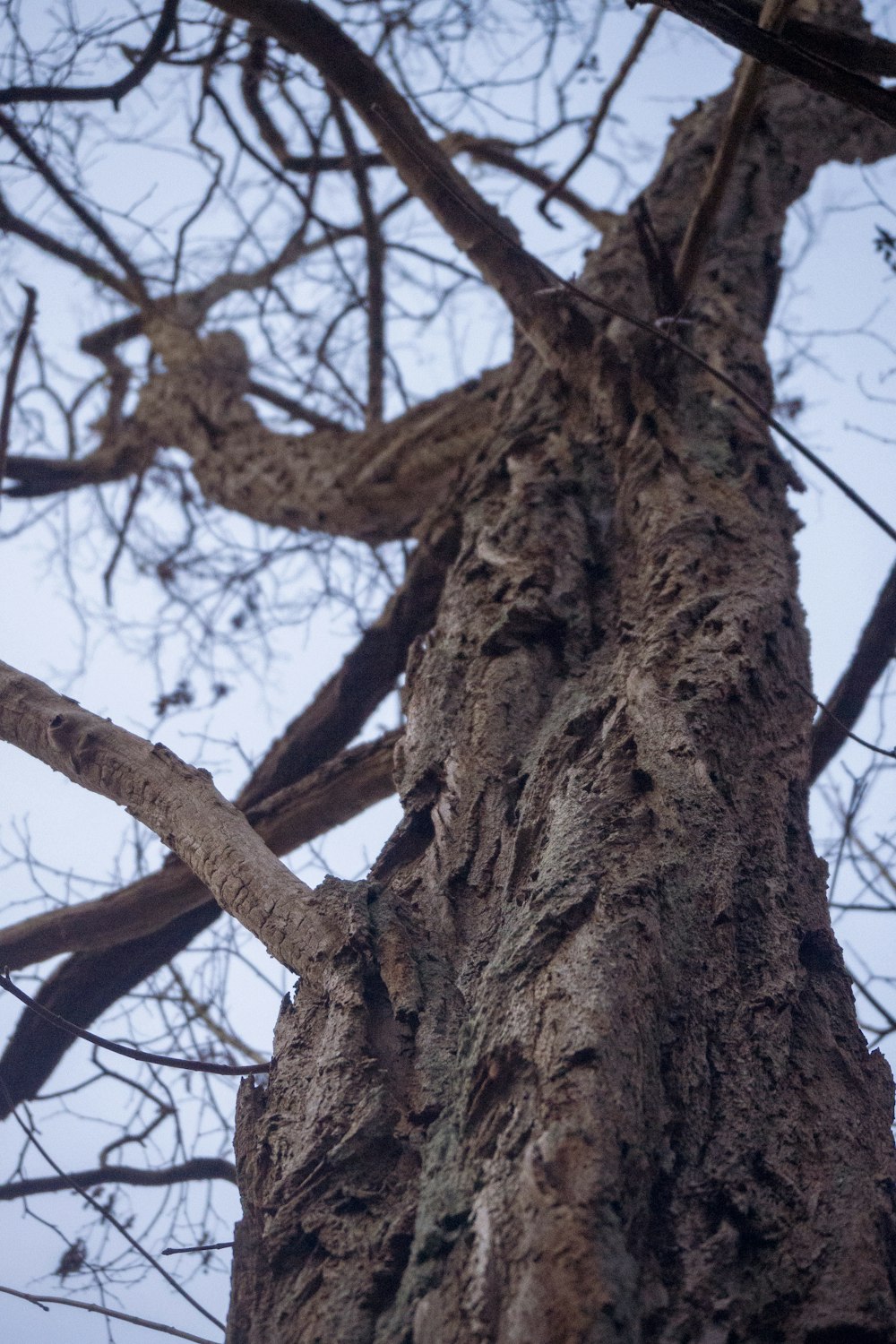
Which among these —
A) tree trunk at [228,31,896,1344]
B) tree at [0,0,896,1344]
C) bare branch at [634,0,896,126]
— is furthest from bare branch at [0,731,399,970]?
bare branch at [634,0,896,126]

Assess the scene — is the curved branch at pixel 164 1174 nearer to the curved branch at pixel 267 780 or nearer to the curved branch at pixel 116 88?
the curved branch at pixel 267 780

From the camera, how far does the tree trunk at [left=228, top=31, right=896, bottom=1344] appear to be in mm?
823

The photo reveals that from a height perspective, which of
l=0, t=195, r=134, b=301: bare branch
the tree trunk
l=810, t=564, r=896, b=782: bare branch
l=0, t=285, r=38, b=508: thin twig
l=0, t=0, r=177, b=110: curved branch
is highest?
l=0, t=195, r=134, b=301: bare branch

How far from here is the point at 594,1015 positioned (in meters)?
0.93

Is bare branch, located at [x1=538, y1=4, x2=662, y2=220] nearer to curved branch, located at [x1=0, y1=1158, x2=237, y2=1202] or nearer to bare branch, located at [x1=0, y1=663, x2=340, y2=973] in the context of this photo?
bare branch, located at [x1=0, y1=663, x2=340, y2=973]

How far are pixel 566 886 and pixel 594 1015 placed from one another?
17 centimetres

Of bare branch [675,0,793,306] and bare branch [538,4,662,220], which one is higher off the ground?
bare branch [538,4,662,220]

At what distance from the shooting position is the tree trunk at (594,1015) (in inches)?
32.4

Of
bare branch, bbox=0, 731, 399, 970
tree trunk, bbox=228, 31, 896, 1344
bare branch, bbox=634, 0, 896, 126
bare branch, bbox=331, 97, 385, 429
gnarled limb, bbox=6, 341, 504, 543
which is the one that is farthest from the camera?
bare branch, bbox=331, 97, 385, 429

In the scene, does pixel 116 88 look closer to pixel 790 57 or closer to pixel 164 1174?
pixel 790 57

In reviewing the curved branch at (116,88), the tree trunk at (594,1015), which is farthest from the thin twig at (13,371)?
the tree trunk at (594,1015)

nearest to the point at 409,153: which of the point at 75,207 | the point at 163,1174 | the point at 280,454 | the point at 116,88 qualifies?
the point at 116,88

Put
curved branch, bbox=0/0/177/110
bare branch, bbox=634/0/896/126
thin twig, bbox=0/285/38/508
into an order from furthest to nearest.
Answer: thin twig, bbox=0/285/38/508 < curved branch, bbox=0/0/177/110 < bare branch, bbox=634/0/896/126

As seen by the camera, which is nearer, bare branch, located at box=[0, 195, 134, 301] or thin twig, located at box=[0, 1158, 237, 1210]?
thin twig, located at box=[0, 1158, 237, 1210]
